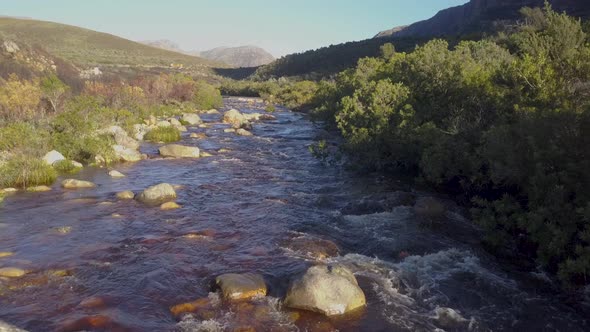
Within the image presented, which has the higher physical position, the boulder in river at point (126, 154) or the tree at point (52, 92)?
the tree at point (52, 92)

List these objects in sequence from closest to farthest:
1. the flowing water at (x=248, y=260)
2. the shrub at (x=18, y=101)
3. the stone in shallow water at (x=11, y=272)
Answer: the flowing water at (x=248, y=260), the stone in shallow water at (x=11, y=272), the shrub at (x=18, y=101)

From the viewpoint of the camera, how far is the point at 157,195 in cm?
1836

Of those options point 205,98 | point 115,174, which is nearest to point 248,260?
point 115,174

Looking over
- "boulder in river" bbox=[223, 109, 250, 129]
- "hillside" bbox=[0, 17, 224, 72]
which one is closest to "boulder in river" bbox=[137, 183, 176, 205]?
"boulder in river" bbox=[223, 109, 250, 129]

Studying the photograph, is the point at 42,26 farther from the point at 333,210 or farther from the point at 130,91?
the point at 333,210

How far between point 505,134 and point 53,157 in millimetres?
21060

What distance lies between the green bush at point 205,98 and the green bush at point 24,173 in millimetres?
36771

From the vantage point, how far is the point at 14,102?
28031 millimetres

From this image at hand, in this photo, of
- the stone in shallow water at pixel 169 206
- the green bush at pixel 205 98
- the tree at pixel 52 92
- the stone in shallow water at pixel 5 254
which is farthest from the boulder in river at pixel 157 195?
the green bush at pixel 205 98

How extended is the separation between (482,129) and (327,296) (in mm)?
11408

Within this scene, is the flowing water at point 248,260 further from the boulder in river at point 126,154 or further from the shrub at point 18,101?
the shrub at point 18,101

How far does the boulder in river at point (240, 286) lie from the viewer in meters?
10.5

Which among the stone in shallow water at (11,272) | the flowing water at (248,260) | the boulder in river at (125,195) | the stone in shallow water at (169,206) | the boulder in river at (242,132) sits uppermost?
the boulder in river at (242,132)

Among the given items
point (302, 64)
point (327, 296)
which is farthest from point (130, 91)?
point (302, 64)
